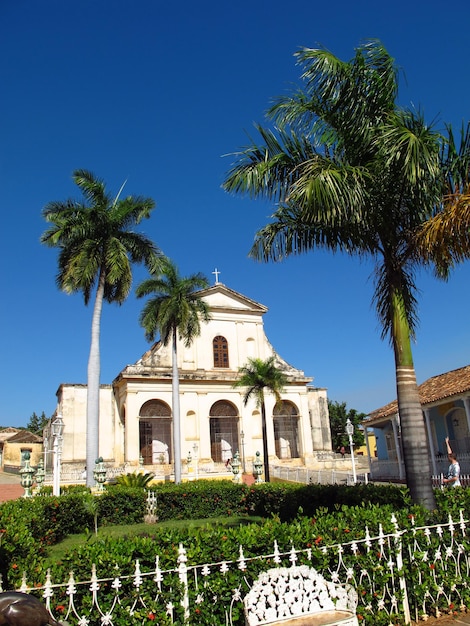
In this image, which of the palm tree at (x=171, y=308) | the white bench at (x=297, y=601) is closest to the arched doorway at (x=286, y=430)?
the palm tree at (x=171, y=308)

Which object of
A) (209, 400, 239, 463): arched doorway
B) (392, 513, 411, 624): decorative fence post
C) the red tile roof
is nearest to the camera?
(392, 513, 411, 624): decorative fence post

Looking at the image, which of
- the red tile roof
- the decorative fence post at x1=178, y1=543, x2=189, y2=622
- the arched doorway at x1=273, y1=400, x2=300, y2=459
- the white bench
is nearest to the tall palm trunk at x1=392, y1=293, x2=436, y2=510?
the white bench

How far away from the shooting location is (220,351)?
35.3m

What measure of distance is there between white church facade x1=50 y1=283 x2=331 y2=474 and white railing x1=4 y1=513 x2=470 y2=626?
2485 cm

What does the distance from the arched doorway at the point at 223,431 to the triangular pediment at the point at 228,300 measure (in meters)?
6.73

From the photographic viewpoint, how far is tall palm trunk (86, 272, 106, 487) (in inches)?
749

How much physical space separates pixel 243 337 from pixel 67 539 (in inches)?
908

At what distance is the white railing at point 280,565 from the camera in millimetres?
4254

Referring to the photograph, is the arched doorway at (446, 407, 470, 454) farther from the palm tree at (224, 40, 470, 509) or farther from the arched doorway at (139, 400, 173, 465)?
the arched doorway at (139, 400, 173, 465)

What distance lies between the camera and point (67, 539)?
45.4ft

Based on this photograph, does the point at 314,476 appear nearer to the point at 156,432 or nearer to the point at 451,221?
the point at 156,432

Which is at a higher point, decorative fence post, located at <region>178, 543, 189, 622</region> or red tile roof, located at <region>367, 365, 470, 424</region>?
red tile roof, located at <region>367, 365, 470, 424</region>

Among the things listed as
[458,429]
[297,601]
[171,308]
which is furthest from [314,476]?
[297,601]

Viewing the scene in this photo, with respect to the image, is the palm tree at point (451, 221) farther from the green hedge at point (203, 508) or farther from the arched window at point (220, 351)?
the arched window at point (220, 351)
